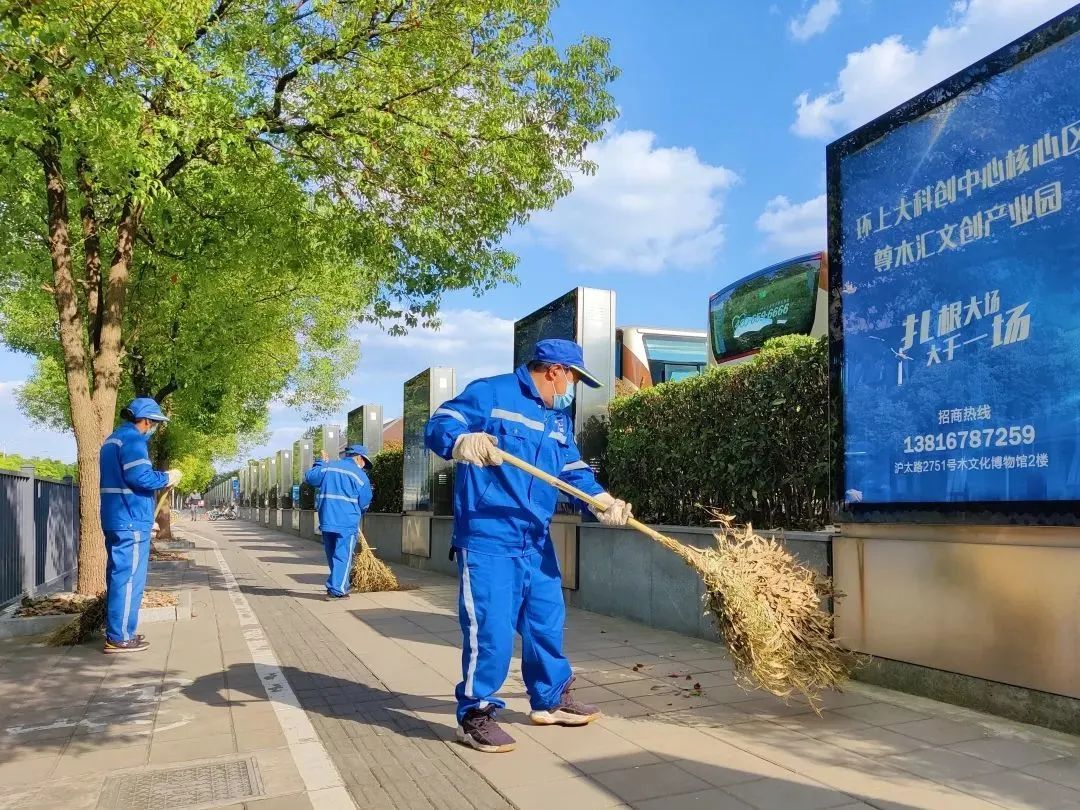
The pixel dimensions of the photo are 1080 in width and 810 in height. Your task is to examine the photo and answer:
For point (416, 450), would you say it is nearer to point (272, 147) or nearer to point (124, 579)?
point (272, 147)

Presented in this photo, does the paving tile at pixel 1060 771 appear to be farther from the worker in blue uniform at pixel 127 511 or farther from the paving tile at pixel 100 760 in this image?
the worker in blue uniform at pixel 127 511

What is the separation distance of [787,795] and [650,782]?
1.83 feet

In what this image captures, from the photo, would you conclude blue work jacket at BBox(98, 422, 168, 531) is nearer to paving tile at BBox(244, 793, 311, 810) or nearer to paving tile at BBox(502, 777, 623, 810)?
paving tile at BBox(244, 793, 311, 810)

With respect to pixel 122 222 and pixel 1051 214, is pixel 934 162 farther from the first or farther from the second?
A: pixel 122 222

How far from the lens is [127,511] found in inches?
→ 265

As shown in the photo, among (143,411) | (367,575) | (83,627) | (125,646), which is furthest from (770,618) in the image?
(367,575)

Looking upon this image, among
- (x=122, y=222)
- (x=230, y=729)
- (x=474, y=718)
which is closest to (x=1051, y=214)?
(x=474, y=718)

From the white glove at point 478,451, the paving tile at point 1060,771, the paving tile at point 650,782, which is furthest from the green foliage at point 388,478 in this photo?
the paving tile at point 1060,771

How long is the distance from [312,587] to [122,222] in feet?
18.4

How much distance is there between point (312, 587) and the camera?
39.9 feet

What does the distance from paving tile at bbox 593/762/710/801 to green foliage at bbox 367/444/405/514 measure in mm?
13008

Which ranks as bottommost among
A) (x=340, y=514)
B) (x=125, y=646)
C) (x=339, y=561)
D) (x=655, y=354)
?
(x=125, y=646)

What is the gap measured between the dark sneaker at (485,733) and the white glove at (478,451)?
3.96ft

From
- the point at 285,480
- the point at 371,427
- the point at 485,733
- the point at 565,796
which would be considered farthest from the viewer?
the point at 285,480
